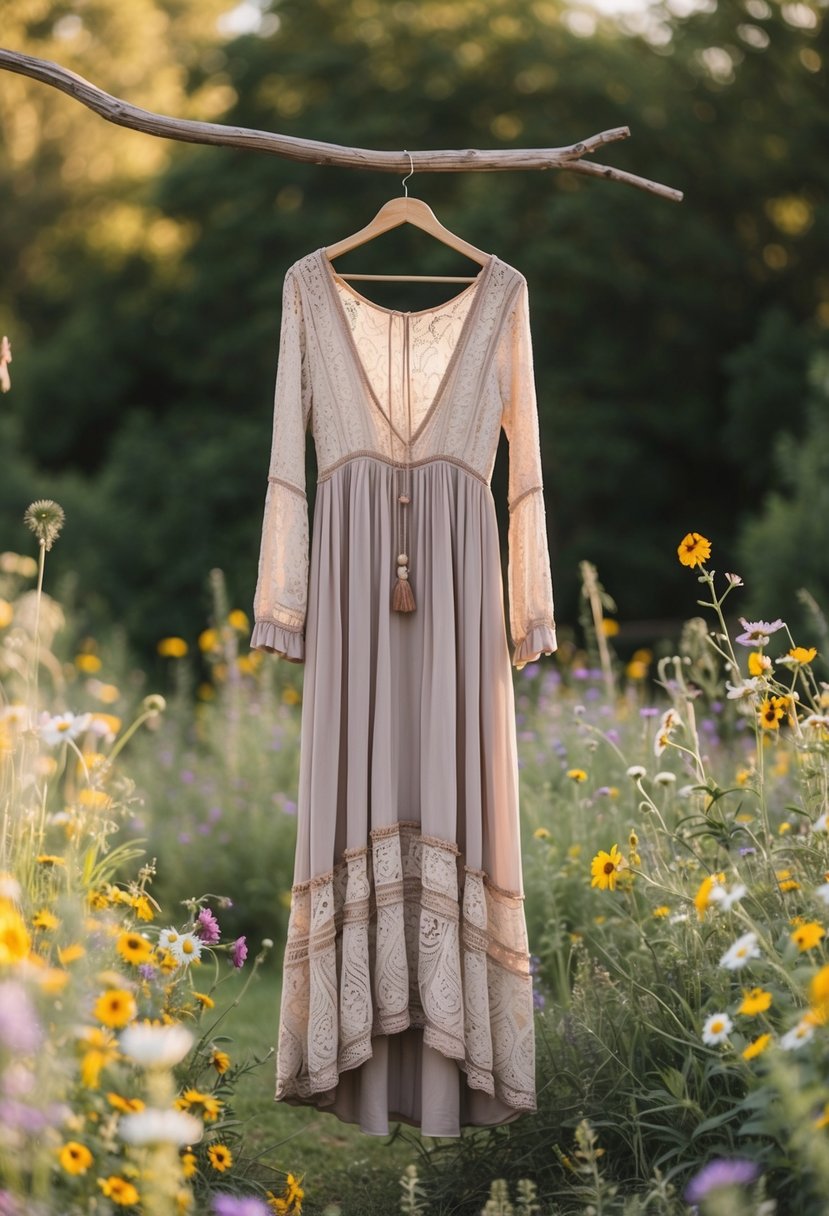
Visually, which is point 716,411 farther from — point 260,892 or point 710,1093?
point 710,1093

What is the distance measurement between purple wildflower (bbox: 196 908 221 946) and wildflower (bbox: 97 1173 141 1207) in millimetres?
795

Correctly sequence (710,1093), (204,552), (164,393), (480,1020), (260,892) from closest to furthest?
(710,1093) < (480,1020) < (260,892) < (204,552) < (164,393)

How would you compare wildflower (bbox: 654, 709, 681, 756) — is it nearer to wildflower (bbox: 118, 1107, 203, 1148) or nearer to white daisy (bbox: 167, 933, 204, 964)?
white daisy (bbox: 167, 933, 204, 964)

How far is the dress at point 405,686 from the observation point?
111 inches

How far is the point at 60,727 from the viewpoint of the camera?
3.03 metres

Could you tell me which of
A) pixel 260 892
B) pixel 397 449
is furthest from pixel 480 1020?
pixel 260 892

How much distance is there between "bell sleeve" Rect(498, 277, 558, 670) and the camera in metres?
2.95

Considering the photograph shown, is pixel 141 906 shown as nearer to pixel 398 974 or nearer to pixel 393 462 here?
pixel 398 974

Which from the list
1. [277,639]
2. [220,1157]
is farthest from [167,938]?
[277,639]

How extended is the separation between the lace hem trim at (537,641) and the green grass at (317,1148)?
1.07 meters

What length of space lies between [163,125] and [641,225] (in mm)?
10905

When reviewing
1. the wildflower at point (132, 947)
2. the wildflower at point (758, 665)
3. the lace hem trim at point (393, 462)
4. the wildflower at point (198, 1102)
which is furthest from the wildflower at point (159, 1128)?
the lace hem trim at point (393, 462)

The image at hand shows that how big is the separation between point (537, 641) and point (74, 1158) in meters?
1.46

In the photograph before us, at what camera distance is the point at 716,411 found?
43.8ft
